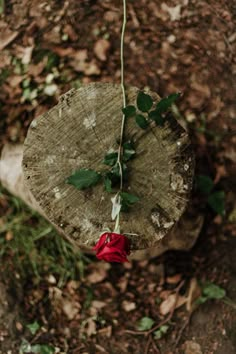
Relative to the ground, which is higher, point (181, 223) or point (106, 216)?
point (106, 216)

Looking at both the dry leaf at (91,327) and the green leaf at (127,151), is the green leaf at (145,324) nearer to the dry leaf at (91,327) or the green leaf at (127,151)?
the dry leaf at (91,327)

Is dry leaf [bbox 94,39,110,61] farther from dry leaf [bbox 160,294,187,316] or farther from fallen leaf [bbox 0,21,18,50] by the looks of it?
dry leaf [bbox 160,294,187,316]

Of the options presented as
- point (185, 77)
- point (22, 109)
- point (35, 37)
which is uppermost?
point (35, 37)

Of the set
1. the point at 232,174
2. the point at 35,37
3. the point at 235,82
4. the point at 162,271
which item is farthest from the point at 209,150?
the point at 35,37

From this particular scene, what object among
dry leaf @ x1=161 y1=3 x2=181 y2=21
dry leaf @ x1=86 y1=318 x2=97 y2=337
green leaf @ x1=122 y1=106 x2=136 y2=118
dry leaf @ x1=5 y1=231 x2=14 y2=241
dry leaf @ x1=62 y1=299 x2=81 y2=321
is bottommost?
dry leaf @ x1=86 y1=318 x2=97 y2=337

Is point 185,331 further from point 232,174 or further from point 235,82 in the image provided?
point 235,82

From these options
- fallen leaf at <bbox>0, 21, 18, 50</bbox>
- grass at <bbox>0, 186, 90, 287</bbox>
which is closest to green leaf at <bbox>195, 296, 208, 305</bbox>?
grass at <bbox>0, 186, 90, 287</bbox>
